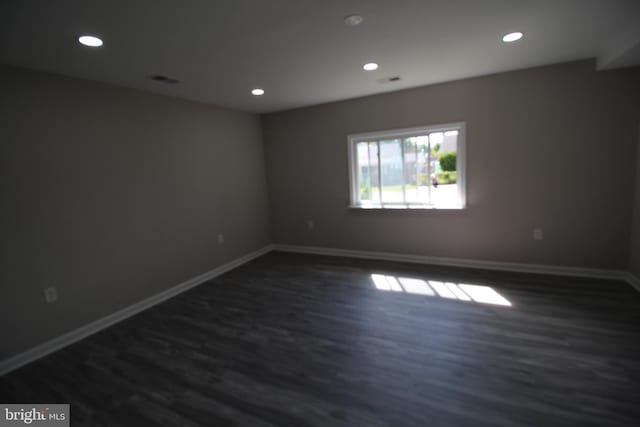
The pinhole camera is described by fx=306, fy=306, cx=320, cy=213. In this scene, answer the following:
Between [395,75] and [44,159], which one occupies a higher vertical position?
[395,75]

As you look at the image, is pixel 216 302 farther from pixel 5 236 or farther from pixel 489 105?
pixel 489 105

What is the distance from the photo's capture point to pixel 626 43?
2.47 m

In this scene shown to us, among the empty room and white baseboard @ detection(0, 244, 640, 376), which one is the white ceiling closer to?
the empty room

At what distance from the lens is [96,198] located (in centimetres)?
289

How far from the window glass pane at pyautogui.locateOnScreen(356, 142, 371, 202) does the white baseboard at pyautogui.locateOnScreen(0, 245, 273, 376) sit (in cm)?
223

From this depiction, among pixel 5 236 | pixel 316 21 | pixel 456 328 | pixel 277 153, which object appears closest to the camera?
pixel 316 21

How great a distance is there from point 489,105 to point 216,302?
12.4ft

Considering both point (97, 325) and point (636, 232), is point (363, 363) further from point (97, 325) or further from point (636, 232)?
point (636, 232)

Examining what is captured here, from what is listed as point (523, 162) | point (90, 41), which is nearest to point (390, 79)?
point (523, 162)

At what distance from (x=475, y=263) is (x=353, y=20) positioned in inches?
125

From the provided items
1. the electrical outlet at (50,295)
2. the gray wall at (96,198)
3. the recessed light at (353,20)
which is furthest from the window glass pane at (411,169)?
the electrical outlet at (50,295)

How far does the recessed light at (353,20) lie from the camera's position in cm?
193

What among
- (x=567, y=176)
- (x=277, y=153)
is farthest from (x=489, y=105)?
(x=277, y=153)

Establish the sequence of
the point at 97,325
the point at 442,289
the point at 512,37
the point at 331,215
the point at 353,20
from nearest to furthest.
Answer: the point at 353,20, the point at 512,37, the point at 97,325, the point at 442,289, the point at 331,215
